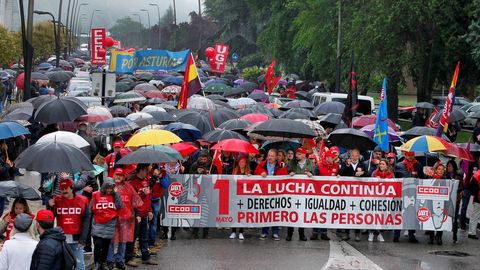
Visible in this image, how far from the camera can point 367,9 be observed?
40594 millimetres

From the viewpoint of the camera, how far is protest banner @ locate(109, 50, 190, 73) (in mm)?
33938

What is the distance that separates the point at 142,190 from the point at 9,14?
8553cm

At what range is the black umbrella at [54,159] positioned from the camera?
11508mm

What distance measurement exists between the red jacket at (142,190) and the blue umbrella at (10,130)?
3281 millimetres

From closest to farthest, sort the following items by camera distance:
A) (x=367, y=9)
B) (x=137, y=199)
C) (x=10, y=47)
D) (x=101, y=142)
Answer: (x=137, y=199), (x=101, y=142), (x=367, y=9), (x=10, y=47)

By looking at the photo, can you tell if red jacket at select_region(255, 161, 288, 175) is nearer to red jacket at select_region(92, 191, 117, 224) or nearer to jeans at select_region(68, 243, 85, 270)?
red jacket at select_region(92, 191, 117, 224)

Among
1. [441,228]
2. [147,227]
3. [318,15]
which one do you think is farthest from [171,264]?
[318,15]

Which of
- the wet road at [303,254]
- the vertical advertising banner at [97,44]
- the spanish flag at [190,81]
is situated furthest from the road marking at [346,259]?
the vertical advertising banner at [97,44]

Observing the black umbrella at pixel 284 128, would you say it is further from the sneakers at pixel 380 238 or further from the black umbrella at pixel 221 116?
the black umbrella at pixel 221 116

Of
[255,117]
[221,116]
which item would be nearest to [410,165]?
[255,117]

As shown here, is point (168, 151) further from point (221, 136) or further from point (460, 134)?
point (460, 134)

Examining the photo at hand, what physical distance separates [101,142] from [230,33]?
220 feet

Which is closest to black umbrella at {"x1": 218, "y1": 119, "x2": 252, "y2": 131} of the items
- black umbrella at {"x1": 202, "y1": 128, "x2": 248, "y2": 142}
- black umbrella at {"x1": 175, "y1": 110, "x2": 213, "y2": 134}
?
black umbrella at {"x1": 175, "y1": 110, "x2": 213, "y2": 134}

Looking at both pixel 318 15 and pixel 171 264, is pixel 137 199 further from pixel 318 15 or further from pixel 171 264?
pixel 318 15
